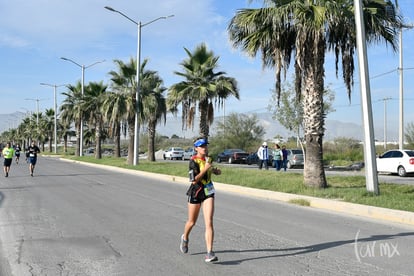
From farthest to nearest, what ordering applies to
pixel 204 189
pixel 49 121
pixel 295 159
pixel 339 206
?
pixel 49 121 → pixel 295 159 → pixel 339 206 → pixel 204 189

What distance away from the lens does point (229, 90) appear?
25.0m

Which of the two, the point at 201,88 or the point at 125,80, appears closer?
the point at 201,88

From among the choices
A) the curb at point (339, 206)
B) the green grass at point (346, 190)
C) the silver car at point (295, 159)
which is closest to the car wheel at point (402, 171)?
the green grass at point (346, 190)

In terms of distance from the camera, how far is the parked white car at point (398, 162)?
2340 centimetres

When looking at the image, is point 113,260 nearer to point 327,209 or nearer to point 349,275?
point 349,275

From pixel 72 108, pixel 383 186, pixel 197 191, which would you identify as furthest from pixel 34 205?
pixel 72 108

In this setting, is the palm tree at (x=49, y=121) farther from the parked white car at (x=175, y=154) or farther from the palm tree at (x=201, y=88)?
the palm tree at (x=201, y=88)

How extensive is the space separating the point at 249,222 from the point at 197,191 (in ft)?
12.0

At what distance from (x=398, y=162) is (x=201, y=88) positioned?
11.0 meters

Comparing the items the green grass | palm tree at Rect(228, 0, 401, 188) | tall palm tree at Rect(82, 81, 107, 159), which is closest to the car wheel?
the green grass

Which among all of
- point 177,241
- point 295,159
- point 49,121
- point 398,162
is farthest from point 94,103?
point 49,121

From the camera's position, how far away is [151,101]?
3130 centimetres

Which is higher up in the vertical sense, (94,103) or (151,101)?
(94,103)

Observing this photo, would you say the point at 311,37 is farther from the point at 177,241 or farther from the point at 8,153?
the point at 8,153
